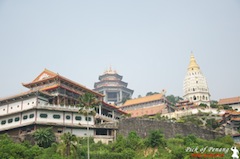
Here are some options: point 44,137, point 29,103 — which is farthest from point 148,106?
point 44,137

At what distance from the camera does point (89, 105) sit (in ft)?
173

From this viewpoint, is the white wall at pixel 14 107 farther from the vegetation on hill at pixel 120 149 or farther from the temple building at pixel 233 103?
the temple building at pixel 233 103

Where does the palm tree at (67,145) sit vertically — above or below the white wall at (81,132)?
below

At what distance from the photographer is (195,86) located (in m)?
102

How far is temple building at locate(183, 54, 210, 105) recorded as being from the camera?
330 ft

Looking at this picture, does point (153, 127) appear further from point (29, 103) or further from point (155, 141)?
point (29, 103)

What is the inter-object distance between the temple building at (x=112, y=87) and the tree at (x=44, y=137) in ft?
238

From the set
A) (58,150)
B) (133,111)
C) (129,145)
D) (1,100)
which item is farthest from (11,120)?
(133,111)

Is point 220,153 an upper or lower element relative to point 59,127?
lower

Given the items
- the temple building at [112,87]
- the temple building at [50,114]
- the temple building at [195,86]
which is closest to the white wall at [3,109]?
the temple building at [50,114]

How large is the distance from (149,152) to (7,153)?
20.1 meters

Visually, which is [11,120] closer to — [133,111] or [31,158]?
[31,158]

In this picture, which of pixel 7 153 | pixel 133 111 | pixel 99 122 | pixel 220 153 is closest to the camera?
pixel 7 153

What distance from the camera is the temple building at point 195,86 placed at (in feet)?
330
